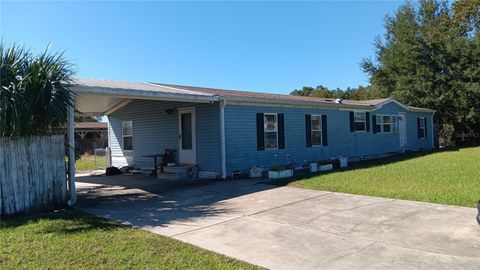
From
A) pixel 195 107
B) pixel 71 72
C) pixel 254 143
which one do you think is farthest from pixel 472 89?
pixel 71 72

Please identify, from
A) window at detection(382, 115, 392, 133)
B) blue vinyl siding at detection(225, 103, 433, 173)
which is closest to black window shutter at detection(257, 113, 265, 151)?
blue vinyl siding at detection(225, 103, 433, 173)

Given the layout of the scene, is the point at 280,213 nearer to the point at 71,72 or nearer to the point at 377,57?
the point at 71,72

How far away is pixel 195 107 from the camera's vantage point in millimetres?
13141

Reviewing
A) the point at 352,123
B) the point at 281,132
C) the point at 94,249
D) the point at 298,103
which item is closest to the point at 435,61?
the point at 352,123

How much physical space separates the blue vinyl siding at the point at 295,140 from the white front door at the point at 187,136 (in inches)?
56.2

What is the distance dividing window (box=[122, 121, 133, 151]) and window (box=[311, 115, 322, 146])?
759 centimetres

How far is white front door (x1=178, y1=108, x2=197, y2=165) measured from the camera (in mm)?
13289

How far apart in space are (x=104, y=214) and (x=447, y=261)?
5867mm

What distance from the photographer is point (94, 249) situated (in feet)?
16.8

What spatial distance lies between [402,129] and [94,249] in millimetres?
21255

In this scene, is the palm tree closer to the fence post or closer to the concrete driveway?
the fence post

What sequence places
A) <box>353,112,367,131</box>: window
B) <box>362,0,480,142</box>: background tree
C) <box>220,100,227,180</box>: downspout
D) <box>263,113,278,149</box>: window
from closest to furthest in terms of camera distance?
<box>220,100,227,180</box>: downspout < <box>263,113,278,149</box>: window < <box>353,112,367,131</box>: window < <box>362,0,480,142</box>: background tree

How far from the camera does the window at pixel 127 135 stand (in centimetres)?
1650

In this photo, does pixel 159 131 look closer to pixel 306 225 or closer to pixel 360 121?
pixel 306 225
